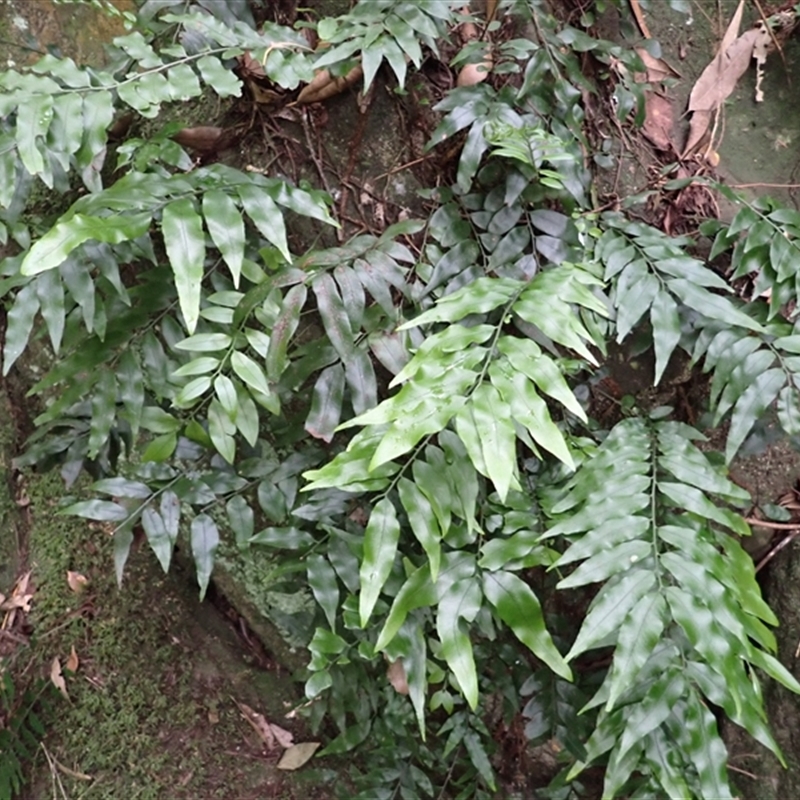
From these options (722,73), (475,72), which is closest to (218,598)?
(475,72)

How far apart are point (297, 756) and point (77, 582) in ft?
2.95

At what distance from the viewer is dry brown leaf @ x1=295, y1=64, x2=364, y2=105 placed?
5.55 feet

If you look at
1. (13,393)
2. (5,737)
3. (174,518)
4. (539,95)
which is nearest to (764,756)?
(174,518)

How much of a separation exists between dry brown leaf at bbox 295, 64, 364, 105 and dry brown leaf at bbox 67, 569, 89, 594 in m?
1.63

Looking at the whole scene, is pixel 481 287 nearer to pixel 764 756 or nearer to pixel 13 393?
pixel 764 756

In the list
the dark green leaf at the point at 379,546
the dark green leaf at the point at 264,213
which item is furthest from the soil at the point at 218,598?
the dark green leaf at the point at 379,546

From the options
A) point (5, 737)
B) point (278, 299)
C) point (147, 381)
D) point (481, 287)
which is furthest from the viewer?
point (5, 737)

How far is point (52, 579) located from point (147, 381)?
1.18m

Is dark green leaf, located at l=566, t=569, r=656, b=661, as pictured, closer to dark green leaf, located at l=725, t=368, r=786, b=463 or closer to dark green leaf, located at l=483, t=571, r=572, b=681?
dark green leaf, located at l=483, t=571, r=572, b=681

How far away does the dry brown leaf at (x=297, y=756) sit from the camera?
2.11 metres

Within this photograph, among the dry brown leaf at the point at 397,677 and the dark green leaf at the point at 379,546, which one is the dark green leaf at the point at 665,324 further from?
the dry brown leaf at the point at 397,677

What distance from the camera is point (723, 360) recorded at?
1431 millimetres

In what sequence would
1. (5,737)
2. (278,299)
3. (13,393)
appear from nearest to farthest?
(278,299)
(5,737)
(13,393)

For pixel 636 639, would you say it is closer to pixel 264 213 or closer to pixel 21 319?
pixel 264 213
